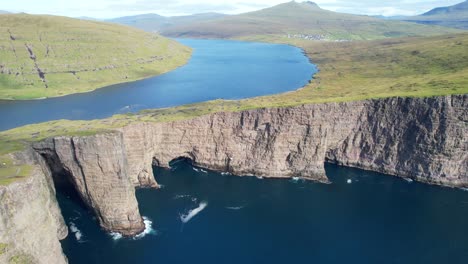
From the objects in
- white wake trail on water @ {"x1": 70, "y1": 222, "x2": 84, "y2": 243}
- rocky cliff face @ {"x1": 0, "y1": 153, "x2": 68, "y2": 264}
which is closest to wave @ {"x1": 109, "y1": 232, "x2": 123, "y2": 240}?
white wake trail on water @ {"x1": 70, "y1": 222, "x2": 84, "y2": 243}

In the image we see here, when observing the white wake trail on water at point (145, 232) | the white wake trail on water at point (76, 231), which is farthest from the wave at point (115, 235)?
the white wake trail on water at point (76, 231)

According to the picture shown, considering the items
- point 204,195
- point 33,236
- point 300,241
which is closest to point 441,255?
point 300,241

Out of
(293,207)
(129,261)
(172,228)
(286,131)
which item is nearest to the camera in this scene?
(129,261)

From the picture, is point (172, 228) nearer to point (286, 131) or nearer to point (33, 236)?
point (33, 236)

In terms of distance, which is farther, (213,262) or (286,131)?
(286,131)

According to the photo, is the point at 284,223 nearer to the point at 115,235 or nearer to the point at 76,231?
the point at 115,235

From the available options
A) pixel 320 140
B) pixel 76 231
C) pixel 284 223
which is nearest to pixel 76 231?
Result: pixel 76 231

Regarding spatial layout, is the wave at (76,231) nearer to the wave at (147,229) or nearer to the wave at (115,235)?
the wave at (115,235)
